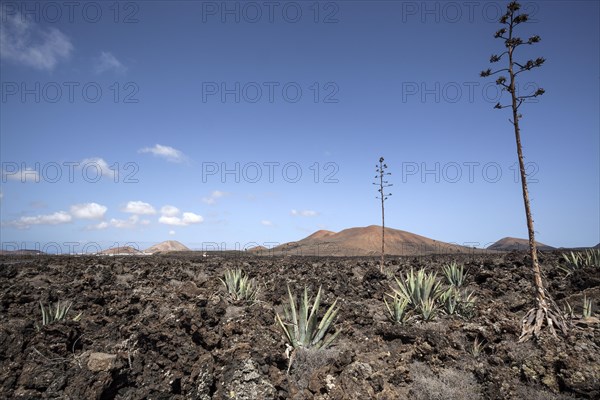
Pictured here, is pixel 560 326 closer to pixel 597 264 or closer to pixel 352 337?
pixel 352 337

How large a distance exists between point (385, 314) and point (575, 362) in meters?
3.55

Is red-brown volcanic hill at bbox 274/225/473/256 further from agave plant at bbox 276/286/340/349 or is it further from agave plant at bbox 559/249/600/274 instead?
agave plant at bbox 276/286/340/349

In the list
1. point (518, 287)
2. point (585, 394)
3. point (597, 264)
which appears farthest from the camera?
point (597, 264)

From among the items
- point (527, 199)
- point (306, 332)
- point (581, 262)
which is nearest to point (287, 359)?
point (306, 332)

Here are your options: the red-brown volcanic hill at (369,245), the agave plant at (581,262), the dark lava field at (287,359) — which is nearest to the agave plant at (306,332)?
the dark lava field at (287,359)

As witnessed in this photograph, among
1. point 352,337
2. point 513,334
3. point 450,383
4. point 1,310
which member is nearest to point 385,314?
point 352,337

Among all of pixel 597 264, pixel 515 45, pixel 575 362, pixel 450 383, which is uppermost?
pixel 515 45

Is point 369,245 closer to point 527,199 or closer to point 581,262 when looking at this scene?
point 581,262

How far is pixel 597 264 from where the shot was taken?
9.65 metres

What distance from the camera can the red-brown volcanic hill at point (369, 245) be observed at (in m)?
44.1

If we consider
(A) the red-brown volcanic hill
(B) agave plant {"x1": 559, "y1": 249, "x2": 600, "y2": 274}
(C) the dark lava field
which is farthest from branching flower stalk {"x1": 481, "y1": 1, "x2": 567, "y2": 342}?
(A) the red-brown volcanic hill

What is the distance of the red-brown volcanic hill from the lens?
4409 cm

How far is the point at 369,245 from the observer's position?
47188 mm

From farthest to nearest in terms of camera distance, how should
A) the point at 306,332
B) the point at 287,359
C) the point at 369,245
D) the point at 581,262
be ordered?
the point at 369,245 → the point at 581,262 → the point at 306,332 → the point at 287,359
